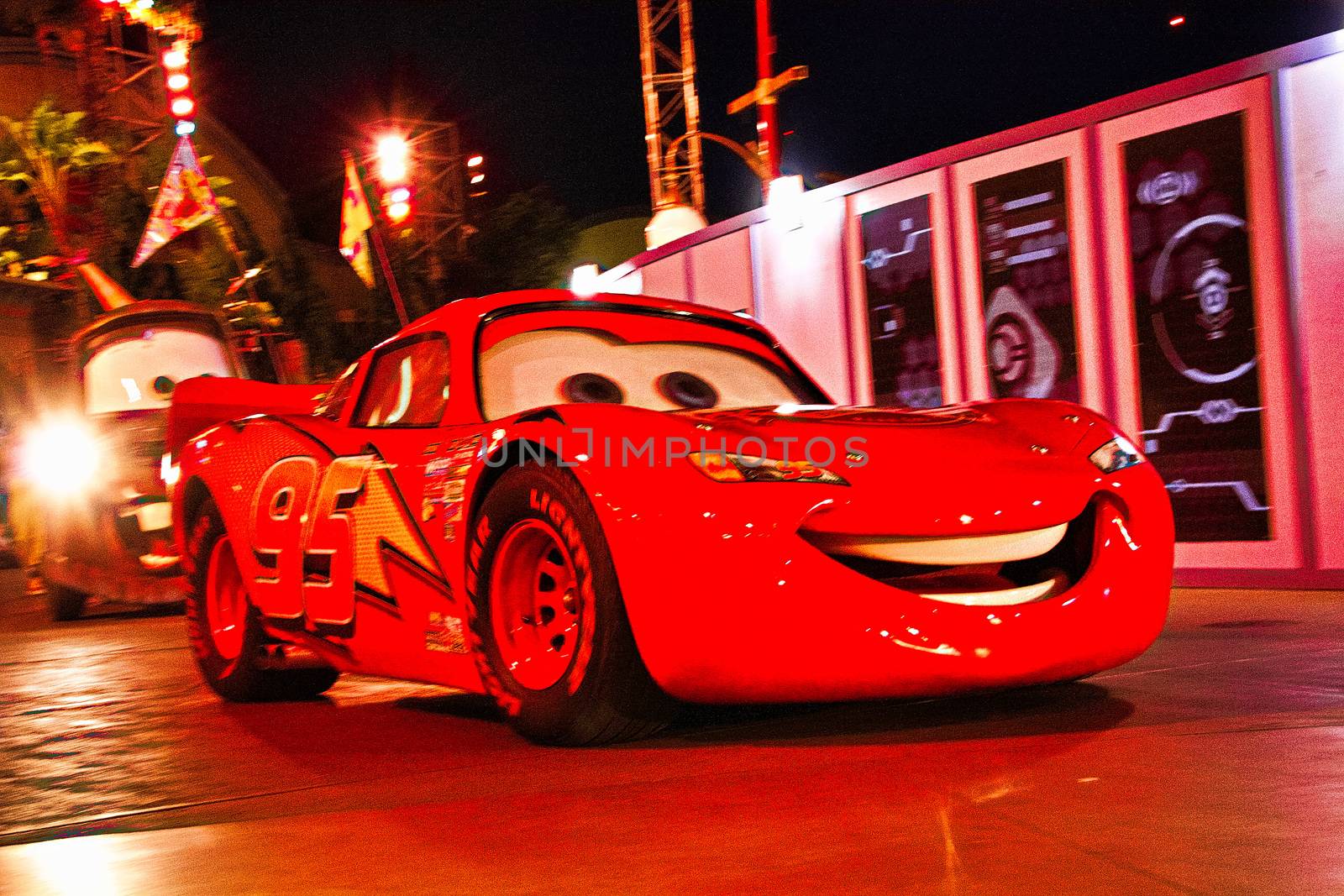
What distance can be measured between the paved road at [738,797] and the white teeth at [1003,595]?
1.13ft

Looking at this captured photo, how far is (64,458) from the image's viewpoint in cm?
1075

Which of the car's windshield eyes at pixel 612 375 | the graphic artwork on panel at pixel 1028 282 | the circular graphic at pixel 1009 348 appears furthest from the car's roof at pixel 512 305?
the circular graphic at pixel 1009 348

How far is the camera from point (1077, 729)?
3.91 meters

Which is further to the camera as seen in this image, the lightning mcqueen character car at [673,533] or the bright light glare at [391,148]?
the bright light glare at [391,148]

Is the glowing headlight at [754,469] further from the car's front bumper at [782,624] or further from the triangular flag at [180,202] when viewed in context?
the triangular flag at [180,202]

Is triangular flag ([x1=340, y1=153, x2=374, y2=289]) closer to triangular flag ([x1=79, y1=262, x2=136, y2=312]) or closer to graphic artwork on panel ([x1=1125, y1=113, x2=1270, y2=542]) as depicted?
triangular flag ([x1=79, y1=262, x2=136, y2=312])

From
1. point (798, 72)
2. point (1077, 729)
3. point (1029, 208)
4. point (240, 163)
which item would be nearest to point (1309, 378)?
point (1029, 208)

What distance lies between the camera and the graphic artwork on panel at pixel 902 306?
1032 centimetres

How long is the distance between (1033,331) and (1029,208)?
0.77 m

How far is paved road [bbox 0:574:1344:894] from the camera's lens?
106 inches

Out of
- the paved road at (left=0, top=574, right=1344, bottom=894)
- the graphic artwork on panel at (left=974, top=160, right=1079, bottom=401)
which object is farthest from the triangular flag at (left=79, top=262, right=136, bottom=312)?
the paved road at (left=0, top=574, right=1344, bottom=894)

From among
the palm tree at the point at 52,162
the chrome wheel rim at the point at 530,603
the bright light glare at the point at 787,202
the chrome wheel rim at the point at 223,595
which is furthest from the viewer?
the palm tree at the point at 52,162

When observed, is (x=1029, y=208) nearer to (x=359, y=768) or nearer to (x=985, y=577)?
(x=985, y=577)

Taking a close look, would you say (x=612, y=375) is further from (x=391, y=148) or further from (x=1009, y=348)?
(x=391, y=148)
